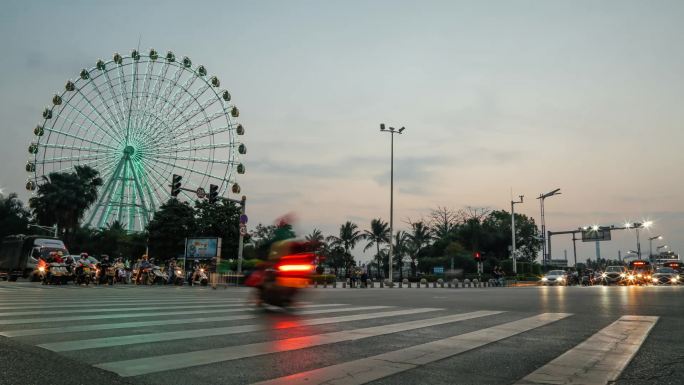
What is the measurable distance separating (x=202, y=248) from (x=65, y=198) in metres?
23.3

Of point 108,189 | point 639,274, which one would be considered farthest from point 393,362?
point 639,274

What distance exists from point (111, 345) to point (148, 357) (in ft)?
2.75

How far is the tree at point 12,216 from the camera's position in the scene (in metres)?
63.3

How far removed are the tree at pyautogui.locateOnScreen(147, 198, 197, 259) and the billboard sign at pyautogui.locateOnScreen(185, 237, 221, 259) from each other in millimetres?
18336

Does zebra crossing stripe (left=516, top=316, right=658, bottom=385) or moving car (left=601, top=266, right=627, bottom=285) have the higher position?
moving car (left=601, top=266, right=627, bottom=285)

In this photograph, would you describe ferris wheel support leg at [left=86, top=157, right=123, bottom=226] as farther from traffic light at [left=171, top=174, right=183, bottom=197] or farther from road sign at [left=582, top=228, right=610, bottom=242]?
road sign at [left=582, top=228, right=610, bottom=242]

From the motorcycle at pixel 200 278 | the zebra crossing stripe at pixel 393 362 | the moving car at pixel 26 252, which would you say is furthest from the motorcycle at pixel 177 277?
the zebra crossing stripe at pixel 393 362

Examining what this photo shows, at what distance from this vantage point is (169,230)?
52188 mm

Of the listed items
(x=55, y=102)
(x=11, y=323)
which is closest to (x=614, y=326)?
(x=11, y=323)

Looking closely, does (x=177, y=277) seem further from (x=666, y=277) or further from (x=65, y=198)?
(x=666, y=277)

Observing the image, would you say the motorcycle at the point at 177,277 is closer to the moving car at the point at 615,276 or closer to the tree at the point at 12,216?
the moving car at the point at 615,276

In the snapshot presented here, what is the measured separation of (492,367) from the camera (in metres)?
4.38

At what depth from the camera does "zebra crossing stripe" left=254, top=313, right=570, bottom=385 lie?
3.74 meters

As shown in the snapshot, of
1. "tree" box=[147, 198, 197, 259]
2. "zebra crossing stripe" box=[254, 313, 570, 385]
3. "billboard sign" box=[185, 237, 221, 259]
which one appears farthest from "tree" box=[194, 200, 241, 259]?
"zebra crossing stripe" box=[254, 313, 570, 385]
